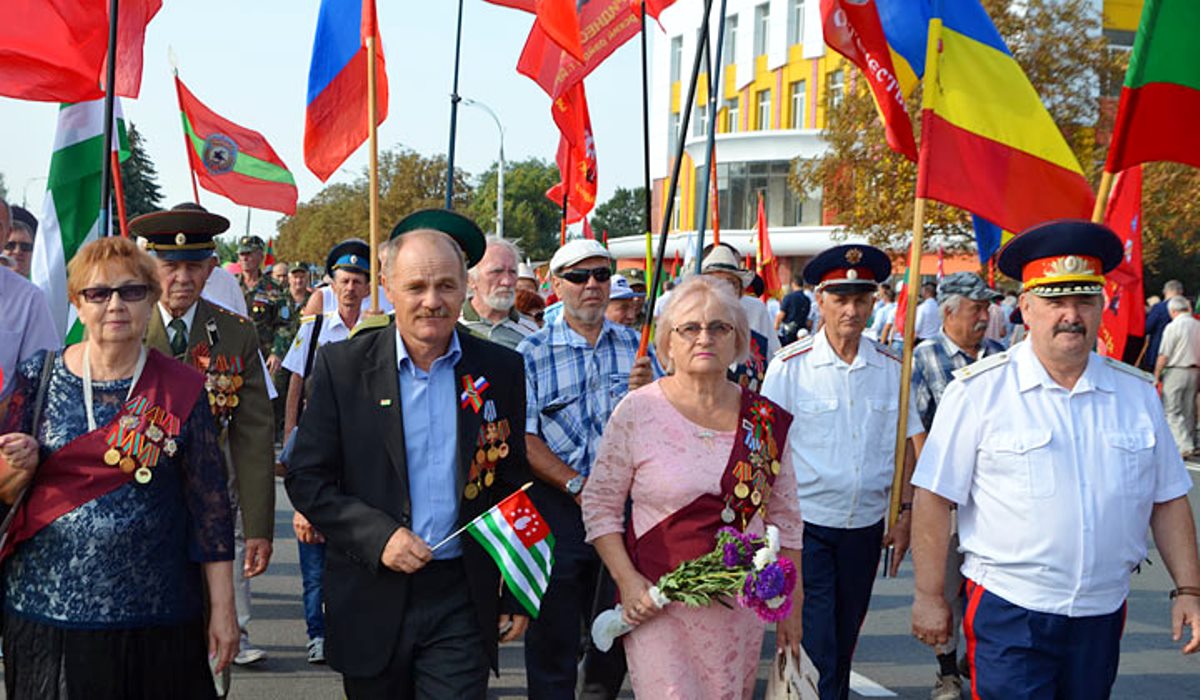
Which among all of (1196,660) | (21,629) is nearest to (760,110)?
(1196,660)

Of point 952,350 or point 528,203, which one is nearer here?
point 952,350

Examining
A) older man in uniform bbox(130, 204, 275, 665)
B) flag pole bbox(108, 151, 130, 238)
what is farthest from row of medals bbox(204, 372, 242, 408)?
flag pole bbox(108, 151, 130, 238)

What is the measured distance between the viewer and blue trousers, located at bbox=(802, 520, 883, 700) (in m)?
5.73

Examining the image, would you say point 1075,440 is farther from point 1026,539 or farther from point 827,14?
point 827,14

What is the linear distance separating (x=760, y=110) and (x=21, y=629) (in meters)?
56.2

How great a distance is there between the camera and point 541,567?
4129 millimetres

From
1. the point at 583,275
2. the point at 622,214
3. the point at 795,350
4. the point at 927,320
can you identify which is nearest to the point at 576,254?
the point at 583,275

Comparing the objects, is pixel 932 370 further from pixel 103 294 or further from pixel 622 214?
pixel 622 214

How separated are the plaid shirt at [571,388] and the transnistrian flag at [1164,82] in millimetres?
2338

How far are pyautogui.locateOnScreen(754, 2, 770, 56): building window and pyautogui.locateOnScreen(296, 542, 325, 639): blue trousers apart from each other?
5307 centimetres

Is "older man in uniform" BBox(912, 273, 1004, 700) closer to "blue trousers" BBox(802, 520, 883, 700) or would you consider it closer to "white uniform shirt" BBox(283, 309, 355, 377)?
"blue trousers" BBox(802, 520, 883, 700)

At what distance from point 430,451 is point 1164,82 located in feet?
12.1

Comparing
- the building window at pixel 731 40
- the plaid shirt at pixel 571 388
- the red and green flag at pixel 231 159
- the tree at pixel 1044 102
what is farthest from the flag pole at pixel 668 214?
the building window at pixel 731 40

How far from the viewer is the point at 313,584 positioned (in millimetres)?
7031
